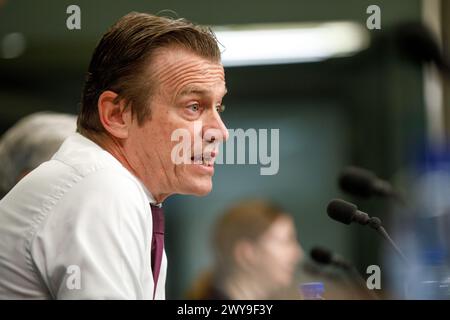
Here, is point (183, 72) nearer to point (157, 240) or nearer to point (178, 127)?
point (178, 127)

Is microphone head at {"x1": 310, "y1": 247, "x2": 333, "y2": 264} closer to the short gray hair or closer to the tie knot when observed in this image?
the tie knot

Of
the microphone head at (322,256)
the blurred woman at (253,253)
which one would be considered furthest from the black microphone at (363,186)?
the blurred woman at (253,253)

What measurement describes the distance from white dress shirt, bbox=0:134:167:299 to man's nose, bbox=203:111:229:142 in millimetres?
200

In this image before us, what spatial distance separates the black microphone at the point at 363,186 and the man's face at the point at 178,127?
1.41 ft

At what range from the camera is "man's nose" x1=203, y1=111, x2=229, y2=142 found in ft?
5.16

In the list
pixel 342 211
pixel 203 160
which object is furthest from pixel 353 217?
pixel 203 160

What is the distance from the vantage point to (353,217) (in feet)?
5.10

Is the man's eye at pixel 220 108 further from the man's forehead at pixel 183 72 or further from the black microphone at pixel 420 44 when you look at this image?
the black microphone at pixel 420 44

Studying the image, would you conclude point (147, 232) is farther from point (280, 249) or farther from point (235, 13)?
point (280, 249)

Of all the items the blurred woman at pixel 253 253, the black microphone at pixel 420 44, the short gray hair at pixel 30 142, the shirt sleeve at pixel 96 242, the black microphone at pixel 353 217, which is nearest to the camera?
the shirt sleeve at pixel 96 242

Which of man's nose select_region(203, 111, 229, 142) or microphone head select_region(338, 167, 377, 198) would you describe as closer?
man's nose select_region(203, 111, 229, 142)

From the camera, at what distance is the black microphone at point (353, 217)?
1.54 meters

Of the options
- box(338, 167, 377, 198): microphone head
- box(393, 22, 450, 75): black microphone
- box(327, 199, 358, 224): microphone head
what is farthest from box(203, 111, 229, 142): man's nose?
box(393, 22, 450, 75): black microphone

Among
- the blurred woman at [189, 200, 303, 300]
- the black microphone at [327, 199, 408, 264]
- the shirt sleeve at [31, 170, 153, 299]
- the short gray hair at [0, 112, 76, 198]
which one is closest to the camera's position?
the shirt sleeve at [31, 170, 153, 299]
